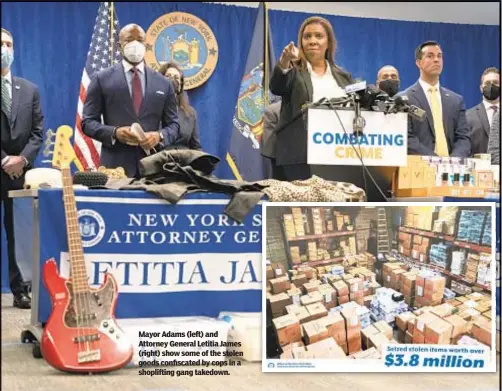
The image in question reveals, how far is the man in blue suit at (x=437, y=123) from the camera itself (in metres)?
1.86

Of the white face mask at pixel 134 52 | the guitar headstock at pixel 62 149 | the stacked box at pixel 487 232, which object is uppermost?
the white face mask at pixel 134 52

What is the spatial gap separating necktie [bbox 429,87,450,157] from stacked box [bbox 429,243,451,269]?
0.68 metres

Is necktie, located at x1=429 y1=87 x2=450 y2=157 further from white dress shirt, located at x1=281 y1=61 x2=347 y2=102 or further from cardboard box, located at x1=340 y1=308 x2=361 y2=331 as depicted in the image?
cardboard box, located at x1=340 y1=308 x2=361 y2=331

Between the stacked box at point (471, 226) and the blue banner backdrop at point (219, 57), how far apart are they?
1603 millimetres

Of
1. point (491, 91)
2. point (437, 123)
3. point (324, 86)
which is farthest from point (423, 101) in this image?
point (491, 91)

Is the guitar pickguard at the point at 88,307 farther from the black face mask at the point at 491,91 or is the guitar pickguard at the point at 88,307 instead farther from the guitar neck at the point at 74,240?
the black face mask at the point at 491,91

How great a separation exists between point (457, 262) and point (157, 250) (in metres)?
0.67

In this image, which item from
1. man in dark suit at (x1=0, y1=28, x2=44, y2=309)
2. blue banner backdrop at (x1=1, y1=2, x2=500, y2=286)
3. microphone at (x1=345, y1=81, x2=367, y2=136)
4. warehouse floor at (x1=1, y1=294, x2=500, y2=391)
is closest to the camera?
warehouse floor at (x1=1, y1=294, x2=500, y2=391)

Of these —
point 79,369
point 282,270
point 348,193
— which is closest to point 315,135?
point 348,193

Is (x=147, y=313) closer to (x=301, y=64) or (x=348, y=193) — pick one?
(x=348, y=193)

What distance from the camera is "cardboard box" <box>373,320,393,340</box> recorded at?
1239mm

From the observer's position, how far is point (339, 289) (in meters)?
1.23

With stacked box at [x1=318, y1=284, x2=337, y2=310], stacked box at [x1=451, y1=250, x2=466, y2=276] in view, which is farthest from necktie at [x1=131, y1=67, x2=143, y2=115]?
stacked box at [x1=451, y1=250, x2=466, y2=276]

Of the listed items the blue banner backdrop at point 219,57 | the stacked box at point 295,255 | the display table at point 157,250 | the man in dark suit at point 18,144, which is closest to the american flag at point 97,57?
the blue banner backdrop at point 219,57
